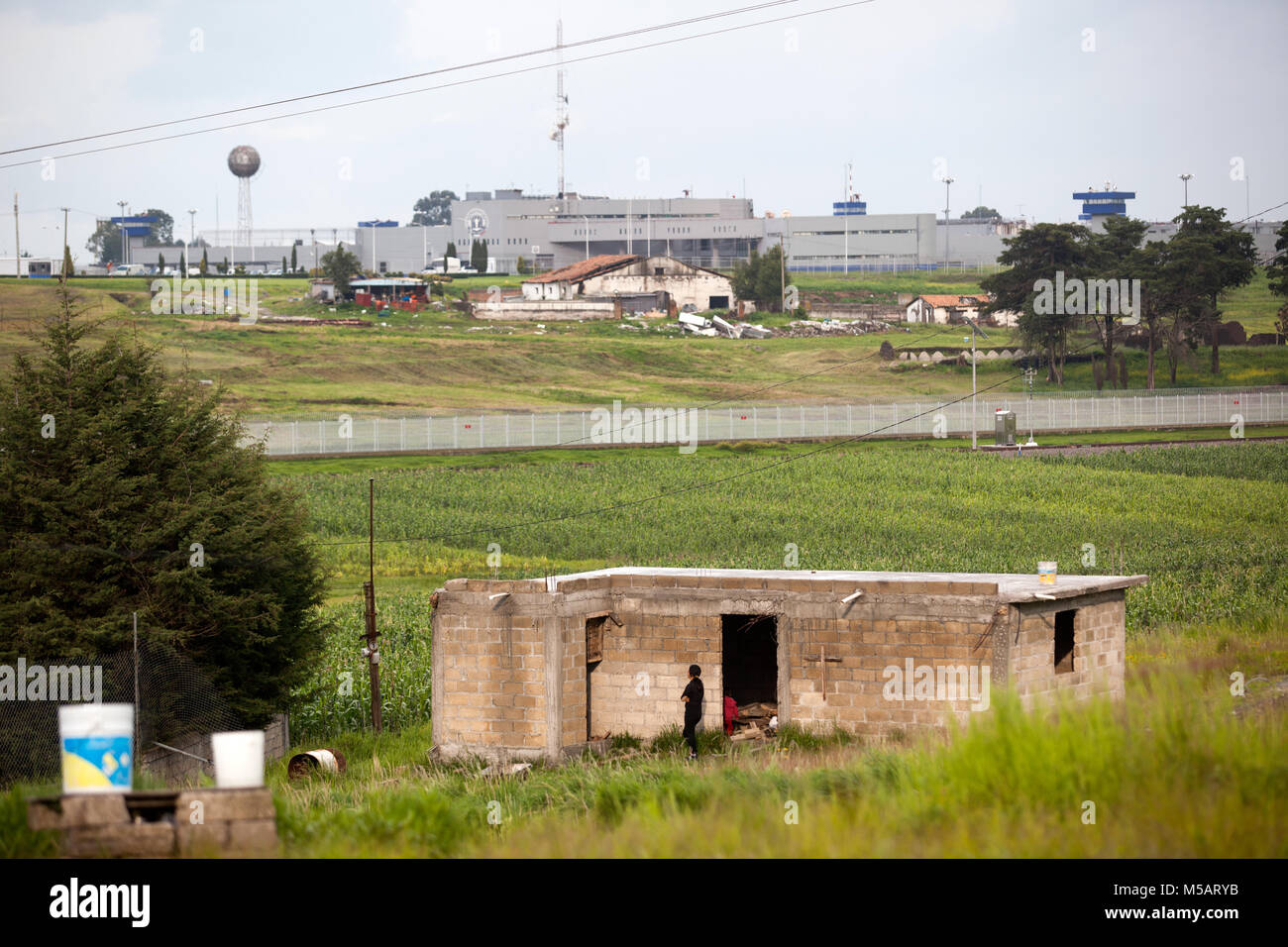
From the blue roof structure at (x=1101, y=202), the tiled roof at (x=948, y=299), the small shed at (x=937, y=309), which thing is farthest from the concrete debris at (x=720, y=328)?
the blue roof structure at (x=1101, y=202)

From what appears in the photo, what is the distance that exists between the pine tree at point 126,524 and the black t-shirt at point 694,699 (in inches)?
351

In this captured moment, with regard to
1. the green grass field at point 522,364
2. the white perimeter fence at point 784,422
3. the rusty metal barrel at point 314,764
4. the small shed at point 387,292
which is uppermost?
the small shed at point 387,292

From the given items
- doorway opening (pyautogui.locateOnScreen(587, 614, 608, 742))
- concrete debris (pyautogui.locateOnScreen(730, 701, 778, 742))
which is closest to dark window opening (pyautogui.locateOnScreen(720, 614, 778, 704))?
concrete debris (pyautogui.locateOnScreen(730, 701, 778, 742))

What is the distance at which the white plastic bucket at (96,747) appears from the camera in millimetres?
9773

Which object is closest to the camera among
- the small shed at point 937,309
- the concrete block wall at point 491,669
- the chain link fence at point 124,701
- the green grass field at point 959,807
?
the green grass field at point 959,807

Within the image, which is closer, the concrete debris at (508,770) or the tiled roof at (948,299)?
the concrete debris at (508,770)

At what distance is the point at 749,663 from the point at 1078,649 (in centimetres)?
635

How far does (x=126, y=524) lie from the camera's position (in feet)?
80.0

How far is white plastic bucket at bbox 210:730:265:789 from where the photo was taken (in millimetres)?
10148

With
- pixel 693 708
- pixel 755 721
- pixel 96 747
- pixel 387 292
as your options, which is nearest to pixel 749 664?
pixel 755 721

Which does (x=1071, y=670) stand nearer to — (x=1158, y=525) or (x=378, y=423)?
(x=1158, y=525)

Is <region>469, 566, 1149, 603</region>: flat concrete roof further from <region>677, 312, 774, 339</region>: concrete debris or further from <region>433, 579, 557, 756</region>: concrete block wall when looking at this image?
<region>677, 312, 774, 339</region>: concrete debris

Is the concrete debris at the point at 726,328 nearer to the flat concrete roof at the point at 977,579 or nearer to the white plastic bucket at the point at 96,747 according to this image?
the flat concrete roof at the point at 977,579
